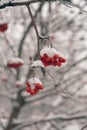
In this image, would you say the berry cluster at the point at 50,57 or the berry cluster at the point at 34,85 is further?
the berry cluster at the point at 34,85

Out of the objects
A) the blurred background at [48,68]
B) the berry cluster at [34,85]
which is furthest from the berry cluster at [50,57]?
the blurred background at [48,68]

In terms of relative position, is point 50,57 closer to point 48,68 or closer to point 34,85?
point 34,85

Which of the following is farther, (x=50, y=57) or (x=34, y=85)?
(x=34, y=85)

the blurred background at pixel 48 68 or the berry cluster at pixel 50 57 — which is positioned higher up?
the berry cluster at pixel 50 57

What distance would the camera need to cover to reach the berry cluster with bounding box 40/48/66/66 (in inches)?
96.4

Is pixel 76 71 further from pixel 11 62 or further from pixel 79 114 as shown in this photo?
pixel 11 62

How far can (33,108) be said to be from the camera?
12133mm

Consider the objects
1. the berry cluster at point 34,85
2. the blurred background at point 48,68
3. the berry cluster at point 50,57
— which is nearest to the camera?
the berry cluster at point 50,57

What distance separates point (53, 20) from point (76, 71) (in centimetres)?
185

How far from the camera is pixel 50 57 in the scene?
8.13 feet

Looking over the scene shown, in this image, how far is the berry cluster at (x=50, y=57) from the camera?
245cm

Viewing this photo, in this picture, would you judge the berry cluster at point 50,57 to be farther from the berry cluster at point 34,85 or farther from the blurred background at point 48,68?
the blurred background at point 48,68

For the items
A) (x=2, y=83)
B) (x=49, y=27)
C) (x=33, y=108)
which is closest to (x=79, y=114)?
(x=49, y=27)

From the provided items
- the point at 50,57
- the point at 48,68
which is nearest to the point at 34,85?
the point at 50,57
